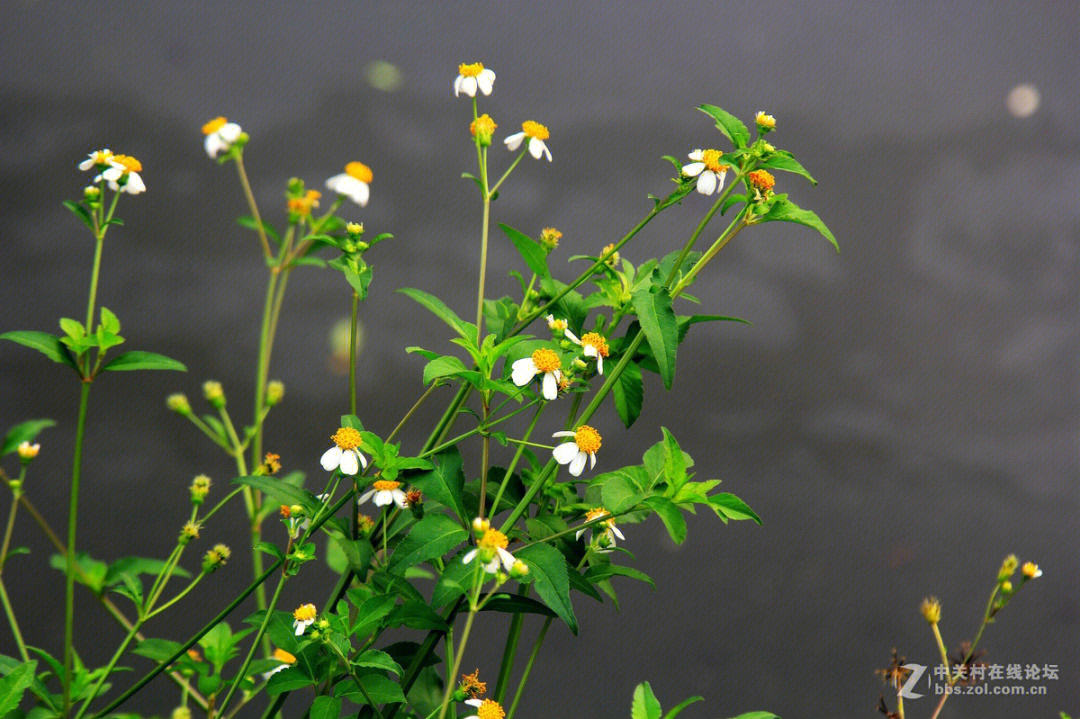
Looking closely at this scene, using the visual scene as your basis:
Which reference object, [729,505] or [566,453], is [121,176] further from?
[729,505]

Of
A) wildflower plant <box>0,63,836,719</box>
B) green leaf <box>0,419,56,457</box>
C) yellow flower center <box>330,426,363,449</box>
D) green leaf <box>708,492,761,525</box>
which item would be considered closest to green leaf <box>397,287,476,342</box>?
wildflower plant <box>0,63,836,719</box>

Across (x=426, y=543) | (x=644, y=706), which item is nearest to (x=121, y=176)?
(x=426, y=543)

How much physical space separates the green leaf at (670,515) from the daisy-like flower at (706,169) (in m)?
0.24

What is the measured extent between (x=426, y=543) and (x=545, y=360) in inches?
6.1

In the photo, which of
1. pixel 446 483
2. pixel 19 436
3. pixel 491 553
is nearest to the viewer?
pixel 491 553

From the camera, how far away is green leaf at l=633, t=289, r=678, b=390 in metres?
0.61

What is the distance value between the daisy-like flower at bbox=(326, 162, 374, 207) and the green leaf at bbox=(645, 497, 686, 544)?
0.29 meters

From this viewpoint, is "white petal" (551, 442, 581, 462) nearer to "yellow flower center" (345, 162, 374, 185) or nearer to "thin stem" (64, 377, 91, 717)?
"yellow flower center" (345, 162, 374, 185)

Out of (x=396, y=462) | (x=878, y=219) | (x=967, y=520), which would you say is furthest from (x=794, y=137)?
(x=396, y=462)

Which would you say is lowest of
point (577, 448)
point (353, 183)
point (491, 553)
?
point (491, 553)

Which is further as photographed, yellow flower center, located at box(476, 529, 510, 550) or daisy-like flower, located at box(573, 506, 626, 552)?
daisy-like flower, located at box(573, 506, 626, 552)

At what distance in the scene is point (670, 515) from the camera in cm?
61

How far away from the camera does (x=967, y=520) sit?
4.86ft

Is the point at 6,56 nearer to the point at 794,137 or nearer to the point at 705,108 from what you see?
the point at 705,108
